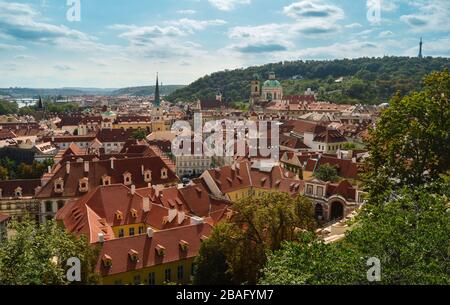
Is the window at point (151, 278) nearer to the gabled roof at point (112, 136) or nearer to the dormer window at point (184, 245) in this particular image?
the dormer window at point (184, 245)

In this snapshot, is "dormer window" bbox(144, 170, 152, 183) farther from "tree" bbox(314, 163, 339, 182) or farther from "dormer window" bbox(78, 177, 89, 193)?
"tree" bbox(314, 163, 339, 182)

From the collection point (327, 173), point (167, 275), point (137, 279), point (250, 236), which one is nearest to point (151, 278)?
point (137, 279)

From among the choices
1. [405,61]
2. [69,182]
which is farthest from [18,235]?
[405,61]

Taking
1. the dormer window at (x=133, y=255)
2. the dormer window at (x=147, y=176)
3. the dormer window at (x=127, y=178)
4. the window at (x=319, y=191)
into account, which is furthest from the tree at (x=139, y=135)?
the dormer window at (x=133, y=255)

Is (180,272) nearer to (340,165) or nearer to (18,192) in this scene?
(18,192)

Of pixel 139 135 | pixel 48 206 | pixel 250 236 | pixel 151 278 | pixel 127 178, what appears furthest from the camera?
pixel 139 135

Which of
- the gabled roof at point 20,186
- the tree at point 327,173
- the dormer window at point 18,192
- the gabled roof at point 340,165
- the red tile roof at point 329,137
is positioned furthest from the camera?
the red tile roof at point 329,137

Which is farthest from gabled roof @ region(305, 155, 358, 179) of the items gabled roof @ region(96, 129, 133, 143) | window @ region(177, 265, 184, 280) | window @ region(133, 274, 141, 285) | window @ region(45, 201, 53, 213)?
gabled roof @ region(96, 129, 133, 143)
